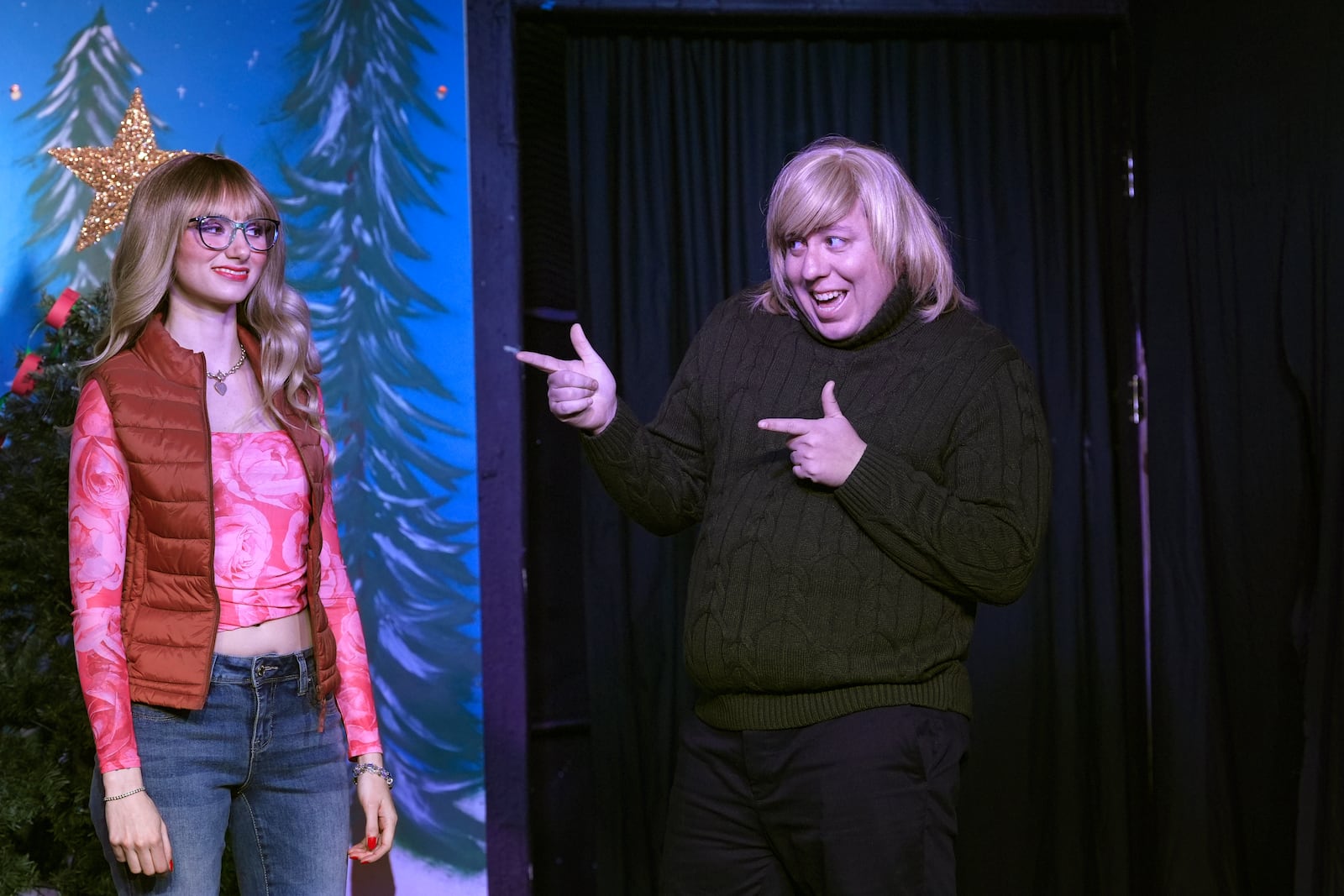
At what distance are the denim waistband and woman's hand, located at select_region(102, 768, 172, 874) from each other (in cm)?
16

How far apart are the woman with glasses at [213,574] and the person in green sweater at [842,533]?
433 mm

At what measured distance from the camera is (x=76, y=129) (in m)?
2.96

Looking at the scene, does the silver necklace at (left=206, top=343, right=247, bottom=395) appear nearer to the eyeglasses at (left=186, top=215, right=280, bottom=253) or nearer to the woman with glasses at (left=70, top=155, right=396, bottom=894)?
the woman with glasses at (left=70, top=155, right=396, bottom=894)

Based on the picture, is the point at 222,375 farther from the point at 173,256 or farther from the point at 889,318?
the point at 889,318

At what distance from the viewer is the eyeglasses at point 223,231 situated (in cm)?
173

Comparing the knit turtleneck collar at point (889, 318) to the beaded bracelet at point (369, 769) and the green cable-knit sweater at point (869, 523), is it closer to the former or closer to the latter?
the green cable-knit sweater at point (869, 523)

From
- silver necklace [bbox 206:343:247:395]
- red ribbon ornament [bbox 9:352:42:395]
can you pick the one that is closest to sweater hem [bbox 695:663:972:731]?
silver necklace [bbox 206:343:247:395]

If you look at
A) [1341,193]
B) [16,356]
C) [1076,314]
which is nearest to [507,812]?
[16,356]

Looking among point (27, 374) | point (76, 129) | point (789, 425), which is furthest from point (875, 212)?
point (76, 129)

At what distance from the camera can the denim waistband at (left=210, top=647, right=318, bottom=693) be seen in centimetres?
163

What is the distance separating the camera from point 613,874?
9.71 ft

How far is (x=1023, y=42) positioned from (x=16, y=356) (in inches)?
103

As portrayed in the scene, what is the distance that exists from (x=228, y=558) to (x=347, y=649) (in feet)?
0.82

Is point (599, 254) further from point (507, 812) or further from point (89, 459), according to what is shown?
point (89, 459)
